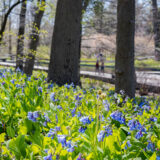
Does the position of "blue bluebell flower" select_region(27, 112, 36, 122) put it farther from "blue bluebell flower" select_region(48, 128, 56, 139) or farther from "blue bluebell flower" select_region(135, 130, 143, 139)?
"blue bluebell flower" select_region(135, 130, 143, 139)

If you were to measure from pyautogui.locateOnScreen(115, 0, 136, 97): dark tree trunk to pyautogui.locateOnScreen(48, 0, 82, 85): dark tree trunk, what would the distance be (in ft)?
5.07

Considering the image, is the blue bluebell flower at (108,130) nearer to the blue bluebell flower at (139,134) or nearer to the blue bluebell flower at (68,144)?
the blue bluebell flower at (139,134)

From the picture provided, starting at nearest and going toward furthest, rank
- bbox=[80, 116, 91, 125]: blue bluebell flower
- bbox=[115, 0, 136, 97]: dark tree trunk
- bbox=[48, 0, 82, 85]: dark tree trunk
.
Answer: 1. bbox=[80, 116, 91, 125]: blue bluebell flower
2. bbox=[115, 0, 136, 97]: dark tree trunk
3. bbox=[48, 0, 82, 85]: dark tree trunk

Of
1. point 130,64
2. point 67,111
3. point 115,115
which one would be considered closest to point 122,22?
point 130,64

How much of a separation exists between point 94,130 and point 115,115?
0.23 meters

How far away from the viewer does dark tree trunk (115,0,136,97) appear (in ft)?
16.0

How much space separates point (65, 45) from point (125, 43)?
186 centimetres

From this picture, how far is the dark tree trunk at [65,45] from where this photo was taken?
6.08 m

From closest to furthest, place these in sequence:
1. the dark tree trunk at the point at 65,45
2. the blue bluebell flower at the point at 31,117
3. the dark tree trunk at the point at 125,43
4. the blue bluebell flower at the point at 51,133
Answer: the blue bluebell flower at the point at 51,133
the blue bluebell flower at the point at 31,117
the dark tree trunk at the point at 125,43
the dark tree trunk at the point at 65,45

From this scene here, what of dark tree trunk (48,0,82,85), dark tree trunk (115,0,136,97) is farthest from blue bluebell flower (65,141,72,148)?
dark tree trunk (48,0,82,85)

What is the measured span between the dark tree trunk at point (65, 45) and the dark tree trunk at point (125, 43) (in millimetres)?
1544

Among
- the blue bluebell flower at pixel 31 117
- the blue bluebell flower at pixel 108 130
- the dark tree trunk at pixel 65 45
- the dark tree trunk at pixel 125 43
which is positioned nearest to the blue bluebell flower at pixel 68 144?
the blue bluebell flower at pixel 108 130

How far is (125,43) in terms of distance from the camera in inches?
192

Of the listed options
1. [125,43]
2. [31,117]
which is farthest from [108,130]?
[125,43]
